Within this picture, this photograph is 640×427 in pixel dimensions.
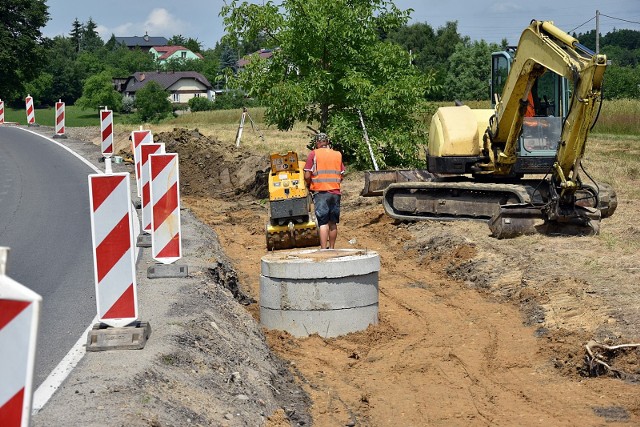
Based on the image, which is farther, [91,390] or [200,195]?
[200,195]

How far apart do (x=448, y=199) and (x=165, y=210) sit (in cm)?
787

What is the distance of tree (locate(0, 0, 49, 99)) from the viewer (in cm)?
6794

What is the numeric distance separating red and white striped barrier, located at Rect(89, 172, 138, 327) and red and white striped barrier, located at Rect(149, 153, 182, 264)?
111 inches

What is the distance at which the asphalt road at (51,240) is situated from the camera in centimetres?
884

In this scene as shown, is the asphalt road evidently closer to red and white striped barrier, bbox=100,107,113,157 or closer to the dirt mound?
red and white striped barrier, bbox=100,107,113,157

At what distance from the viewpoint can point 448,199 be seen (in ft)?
57.3

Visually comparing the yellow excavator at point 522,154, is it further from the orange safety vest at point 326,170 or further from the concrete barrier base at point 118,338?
the concrete barrier base at point 118,338

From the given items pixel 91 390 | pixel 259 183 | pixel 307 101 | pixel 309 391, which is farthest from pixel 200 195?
pixel 91 390

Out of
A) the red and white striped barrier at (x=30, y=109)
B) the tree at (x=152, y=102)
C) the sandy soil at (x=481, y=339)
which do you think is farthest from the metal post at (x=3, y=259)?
the tree at (x=152, y=102)

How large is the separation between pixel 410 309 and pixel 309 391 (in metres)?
3.44

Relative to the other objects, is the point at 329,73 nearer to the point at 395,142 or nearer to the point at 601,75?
the point at 395,142

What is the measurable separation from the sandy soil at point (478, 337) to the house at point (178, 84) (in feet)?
411

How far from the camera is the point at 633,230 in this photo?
15.4 m

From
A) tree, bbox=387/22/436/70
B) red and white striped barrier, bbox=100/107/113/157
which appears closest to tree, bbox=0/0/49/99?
red and white striped barrier, bbox=100/107/113/157
